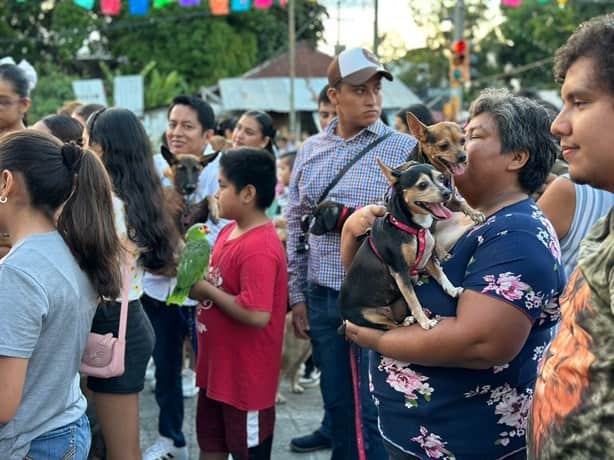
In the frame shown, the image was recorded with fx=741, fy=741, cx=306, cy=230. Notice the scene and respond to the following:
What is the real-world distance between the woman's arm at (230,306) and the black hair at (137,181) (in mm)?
222

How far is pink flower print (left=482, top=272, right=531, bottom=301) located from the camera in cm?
243

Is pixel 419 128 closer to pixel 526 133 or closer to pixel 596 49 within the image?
pixel 526 133

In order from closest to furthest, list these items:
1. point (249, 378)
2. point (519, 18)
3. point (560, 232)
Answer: point (560, 232) < point (249, 378) < point (519, 18)

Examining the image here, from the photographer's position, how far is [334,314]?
171 inches

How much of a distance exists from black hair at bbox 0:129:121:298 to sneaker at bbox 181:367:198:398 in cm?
362

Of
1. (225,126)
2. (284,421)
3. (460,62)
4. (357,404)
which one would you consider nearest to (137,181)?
(357,404)

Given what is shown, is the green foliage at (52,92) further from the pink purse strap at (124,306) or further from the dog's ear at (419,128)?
the dog's ear at (419,128)

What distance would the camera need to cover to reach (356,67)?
174 inches

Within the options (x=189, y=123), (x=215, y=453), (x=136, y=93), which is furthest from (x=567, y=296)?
(x=136, y=93)

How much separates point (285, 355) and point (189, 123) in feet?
7.44

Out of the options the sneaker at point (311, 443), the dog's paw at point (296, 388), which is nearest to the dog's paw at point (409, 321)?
the sneaker at point (311, 443)

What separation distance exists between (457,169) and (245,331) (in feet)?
6.16

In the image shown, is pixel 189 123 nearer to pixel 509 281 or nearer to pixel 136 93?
pixel 509 281

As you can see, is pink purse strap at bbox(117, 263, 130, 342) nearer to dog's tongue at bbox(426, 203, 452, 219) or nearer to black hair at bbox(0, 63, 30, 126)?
dog's tongue at bbox(426, 203, 452, 219)
